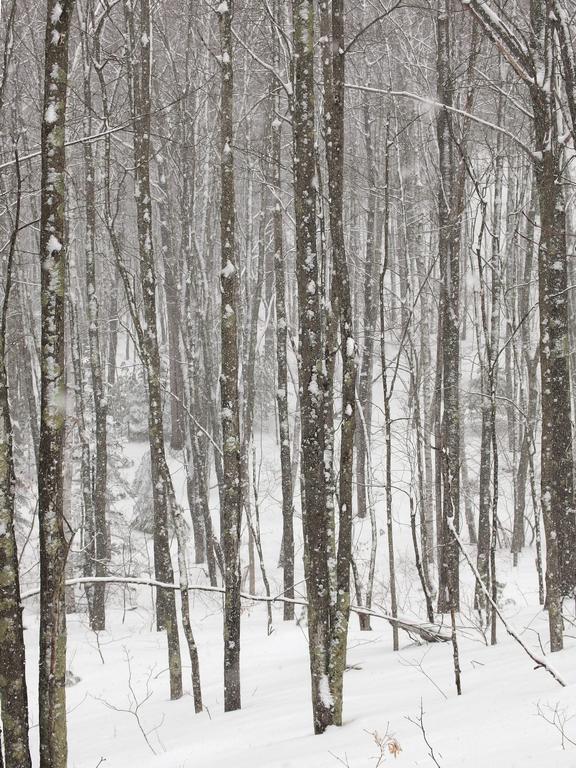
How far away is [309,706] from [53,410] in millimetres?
3439

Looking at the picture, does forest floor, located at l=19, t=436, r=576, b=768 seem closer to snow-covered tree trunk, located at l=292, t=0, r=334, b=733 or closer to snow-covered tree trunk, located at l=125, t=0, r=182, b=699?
snow-covered tree trunk, located at l=125, t=0, r=182, b=699

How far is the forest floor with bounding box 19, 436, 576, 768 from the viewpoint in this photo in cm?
339

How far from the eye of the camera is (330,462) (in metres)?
4.98

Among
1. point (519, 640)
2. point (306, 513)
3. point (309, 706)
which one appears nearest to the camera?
point (519, 640)

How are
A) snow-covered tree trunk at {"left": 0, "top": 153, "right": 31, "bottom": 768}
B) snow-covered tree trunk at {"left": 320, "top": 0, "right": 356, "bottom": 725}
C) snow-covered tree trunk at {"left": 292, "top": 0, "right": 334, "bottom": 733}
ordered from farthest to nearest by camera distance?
snow-covered tree trunk at {"left": 292, "top": 0, "right": 334, "bottom": 733} < snow-covered tree trunk at {"left": 320, "top": 0, "right": 356, "bottom": 725} < snow-covered tree trunk at {"left": 0, "top": 153, "right": 31, "bottom": 768}

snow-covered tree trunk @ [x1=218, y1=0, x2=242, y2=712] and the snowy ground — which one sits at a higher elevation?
snow-covered tree trunk @ [x1=218, y1=0, x2=242, y2=712]

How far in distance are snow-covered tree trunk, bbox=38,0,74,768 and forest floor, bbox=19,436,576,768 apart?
1.26 m

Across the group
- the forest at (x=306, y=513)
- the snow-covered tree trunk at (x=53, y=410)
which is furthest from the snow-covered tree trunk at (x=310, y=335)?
the snow-covered tree trunk at (x=53, y=410)

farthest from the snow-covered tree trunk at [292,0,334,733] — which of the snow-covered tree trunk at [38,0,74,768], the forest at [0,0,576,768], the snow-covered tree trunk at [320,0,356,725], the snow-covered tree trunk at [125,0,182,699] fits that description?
the snow-covered tree trunk at [125,0,182,699]

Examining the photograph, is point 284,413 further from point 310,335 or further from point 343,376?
point 343,376

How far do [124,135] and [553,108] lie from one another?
671 inches

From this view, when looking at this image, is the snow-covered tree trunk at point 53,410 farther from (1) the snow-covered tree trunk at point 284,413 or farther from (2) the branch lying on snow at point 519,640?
(1) the snow-covered tree trunk at point 284,413

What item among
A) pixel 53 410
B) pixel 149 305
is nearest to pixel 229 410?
pixel 149 305

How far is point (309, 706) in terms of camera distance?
5.33m
